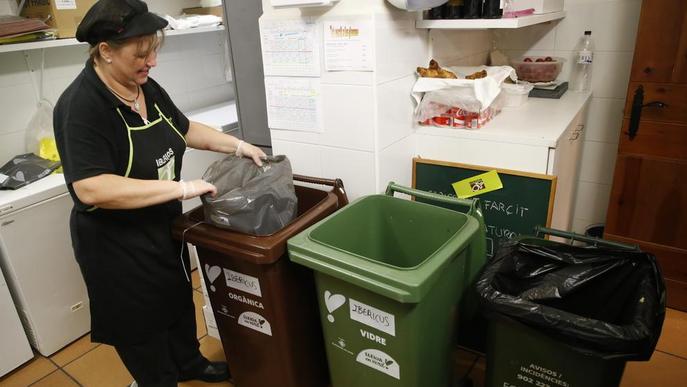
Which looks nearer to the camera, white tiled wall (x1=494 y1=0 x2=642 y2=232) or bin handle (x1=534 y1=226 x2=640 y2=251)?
bin handle (x1=534 y1=226 x2=640 y2=251)

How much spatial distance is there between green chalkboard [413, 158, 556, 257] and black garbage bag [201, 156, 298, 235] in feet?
2.16

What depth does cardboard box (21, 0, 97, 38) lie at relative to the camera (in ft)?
7.59

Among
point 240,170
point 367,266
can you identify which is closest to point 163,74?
point 240,170

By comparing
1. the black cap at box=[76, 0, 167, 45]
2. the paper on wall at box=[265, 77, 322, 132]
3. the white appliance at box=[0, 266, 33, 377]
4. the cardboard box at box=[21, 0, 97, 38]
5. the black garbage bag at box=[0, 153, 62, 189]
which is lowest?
the white appliance at box=[0, 266, 33, 377]

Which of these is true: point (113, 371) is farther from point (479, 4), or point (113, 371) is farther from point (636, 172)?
point (636, 172)

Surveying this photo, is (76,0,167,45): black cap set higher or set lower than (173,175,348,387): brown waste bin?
higher

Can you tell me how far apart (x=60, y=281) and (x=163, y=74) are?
1486 mm

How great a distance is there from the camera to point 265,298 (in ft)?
5.22

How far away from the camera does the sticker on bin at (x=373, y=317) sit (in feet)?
4.55

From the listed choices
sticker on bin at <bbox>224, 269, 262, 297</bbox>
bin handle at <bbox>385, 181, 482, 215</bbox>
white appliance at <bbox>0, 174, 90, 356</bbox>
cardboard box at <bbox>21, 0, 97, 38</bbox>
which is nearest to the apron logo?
sticker on bin at <bbox>224, 269, 262, 297</bbox>

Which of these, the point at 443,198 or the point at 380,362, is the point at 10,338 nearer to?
the point at 380,362

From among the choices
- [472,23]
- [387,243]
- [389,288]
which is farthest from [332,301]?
[472,23]

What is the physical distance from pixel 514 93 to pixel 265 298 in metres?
1.51

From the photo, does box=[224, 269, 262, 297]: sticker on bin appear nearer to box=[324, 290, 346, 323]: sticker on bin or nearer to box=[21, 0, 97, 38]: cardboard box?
box=[324, 290, 346, 323]: sticker on bin
